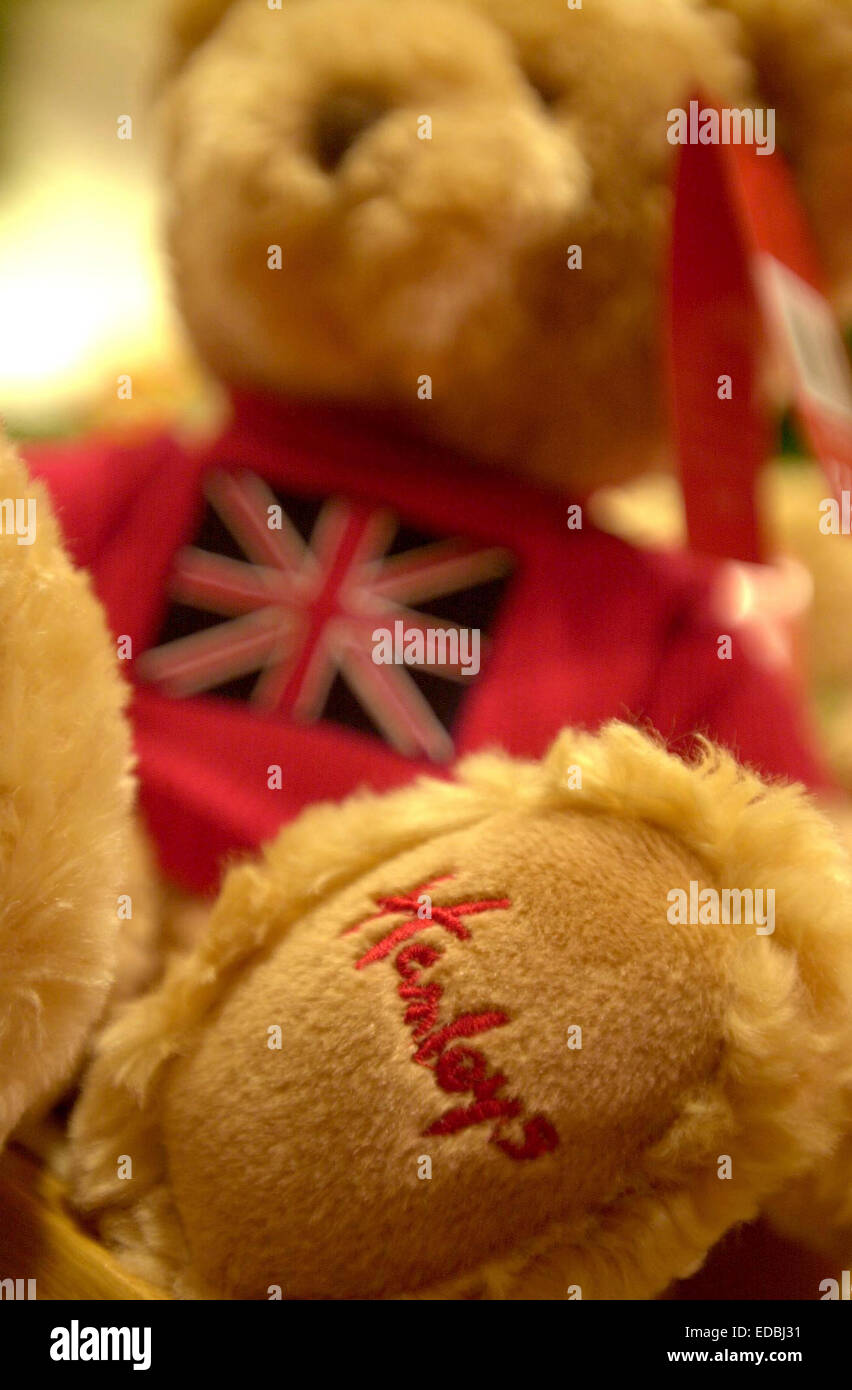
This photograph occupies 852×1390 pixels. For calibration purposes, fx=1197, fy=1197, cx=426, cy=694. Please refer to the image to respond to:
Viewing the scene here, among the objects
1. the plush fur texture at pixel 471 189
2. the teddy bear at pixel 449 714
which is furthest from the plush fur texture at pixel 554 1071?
the plush fur texture at pixel 471 189

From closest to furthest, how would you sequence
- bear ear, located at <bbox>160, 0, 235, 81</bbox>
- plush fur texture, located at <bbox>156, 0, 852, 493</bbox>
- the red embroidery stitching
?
the red embroidery stitching < plush fur texture, located at <bbox>156, 0, 852, 493</bbox> < bear ear, located at <bbox>160, 0, 235, 81</bbox>

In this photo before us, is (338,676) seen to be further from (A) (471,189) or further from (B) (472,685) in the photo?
(A) (471,189)

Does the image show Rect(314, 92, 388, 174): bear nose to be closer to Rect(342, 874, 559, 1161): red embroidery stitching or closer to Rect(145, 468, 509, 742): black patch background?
Rect(145, 468, 509, 742): black patch background

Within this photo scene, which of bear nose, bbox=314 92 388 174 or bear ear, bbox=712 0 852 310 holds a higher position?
bear ear, bbox=712 0 852 310

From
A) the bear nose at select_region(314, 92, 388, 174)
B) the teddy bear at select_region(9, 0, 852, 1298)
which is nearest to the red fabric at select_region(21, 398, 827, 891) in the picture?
the teddy bear at select_region(9, 0, 852, 1298)

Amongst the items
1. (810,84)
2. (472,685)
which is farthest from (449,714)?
(810,84)

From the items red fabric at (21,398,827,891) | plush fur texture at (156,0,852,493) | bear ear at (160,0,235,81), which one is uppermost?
bear ear at (160,0,235,81)

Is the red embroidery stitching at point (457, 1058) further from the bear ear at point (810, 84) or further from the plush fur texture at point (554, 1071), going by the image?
the bear ear at point (810, 84)
